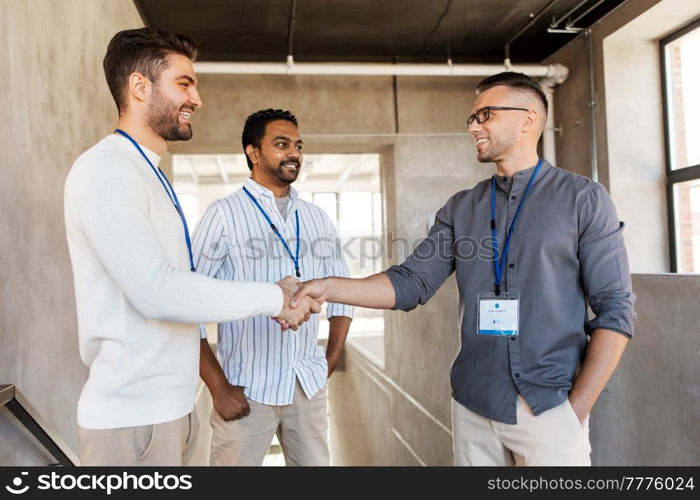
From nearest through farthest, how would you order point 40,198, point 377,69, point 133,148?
point 133,148 < point 40,198 < point 377,69

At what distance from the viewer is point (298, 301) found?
76.9 inches

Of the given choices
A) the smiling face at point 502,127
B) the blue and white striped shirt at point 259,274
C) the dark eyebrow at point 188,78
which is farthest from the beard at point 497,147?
the dark eyebrow at point 188,78

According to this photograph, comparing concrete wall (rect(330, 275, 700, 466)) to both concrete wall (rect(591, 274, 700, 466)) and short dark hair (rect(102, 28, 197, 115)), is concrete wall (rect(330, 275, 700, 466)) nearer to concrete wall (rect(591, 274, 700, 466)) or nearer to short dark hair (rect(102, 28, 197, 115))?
concrete wall (rect(591, 274, 700, 466))

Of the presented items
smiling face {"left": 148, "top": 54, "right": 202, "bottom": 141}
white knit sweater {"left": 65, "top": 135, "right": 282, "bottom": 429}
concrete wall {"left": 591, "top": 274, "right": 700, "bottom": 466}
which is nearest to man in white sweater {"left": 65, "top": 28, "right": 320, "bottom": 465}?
white knit sweater {"left": 65, "top": 135, "right": 282, "bottom": 429}

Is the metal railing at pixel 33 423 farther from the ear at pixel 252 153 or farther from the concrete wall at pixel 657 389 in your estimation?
the concrete wall at pixel 657 389

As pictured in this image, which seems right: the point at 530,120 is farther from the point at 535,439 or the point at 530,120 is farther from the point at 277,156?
the point at 277,156

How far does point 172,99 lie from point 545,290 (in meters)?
1.25

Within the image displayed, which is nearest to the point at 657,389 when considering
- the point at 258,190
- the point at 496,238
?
the point at 496,238

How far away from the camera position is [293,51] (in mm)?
5723

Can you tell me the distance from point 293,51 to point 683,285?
4.35 meters

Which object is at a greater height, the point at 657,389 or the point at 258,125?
the point at 258,125

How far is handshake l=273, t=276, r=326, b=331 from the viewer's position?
74.3 inches

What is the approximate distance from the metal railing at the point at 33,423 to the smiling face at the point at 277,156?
1.34m
